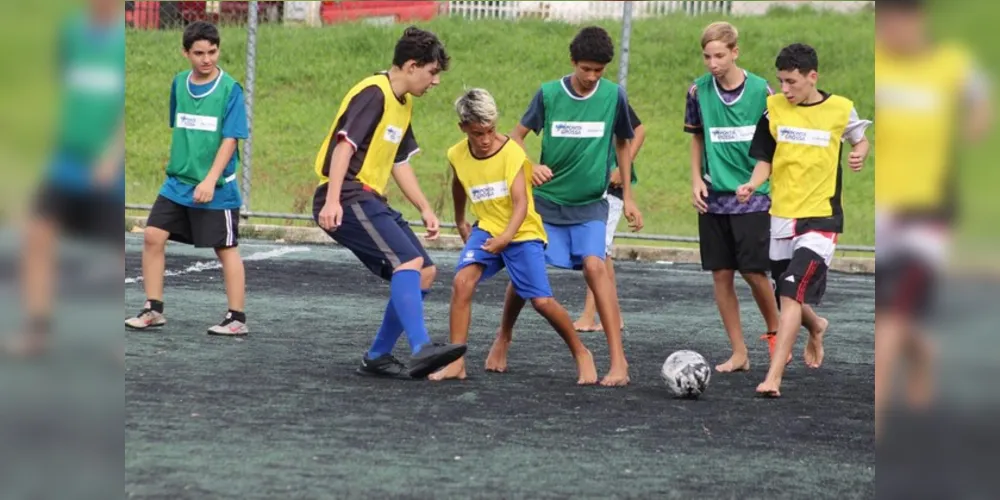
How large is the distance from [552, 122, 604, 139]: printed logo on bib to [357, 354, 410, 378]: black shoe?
151cm

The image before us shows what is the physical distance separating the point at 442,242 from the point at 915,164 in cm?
1321

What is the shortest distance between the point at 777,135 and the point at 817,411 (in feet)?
4.56

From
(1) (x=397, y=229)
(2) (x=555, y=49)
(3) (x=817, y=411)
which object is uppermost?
(2) (x=555, y=49)

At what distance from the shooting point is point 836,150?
646 cm

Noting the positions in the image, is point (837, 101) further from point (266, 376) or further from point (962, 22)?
point (962, 22)

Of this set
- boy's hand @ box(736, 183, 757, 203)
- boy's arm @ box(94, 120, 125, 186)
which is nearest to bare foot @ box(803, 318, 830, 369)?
boy's hand @ box(736, 183, 757, 203)

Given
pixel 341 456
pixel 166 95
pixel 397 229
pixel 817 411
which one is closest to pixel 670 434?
pixel 817 411

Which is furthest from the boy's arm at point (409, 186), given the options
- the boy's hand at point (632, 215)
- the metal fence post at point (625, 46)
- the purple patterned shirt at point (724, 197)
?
the metal fence post at point (625, 46)

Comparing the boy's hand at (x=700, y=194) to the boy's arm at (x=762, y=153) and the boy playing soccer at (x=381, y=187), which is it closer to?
the boy's arm at (x=762, y=153)

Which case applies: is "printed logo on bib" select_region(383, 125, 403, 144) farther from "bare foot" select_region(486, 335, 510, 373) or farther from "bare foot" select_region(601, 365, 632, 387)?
"bare foot" select_region(601, 365, 632, 387)

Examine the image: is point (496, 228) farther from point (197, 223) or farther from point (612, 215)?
point (612, 215)

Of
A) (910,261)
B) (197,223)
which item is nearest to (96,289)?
(910,261)

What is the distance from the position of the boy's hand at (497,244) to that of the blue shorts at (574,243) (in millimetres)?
540

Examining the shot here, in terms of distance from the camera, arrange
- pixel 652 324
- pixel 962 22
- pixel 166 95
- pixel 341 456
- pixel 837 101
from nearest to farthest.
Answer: pixel 962 22
pixel 341 456
pixel 837 101
pixel 652 324
pixel 166 95
